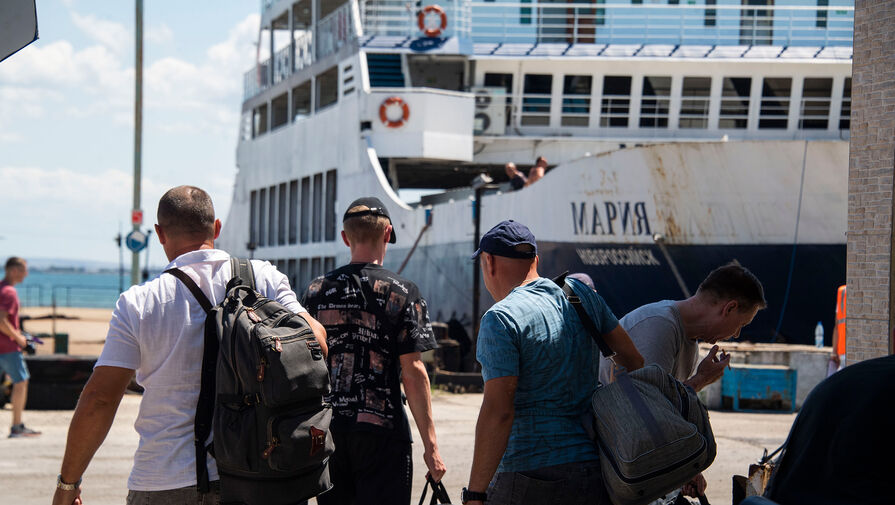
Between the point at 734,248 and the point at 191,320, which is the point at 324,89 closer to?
the point at 734,248

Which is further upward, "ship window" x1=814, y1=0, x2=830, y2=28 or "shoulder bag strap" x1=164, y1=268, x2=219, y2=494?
"ship window" x1=814, y1=0, x2=830, y2=28

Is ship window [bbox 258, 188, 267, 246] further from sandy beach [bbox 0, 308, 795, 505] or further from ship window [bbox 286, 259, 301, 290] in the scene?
sandy beach [bbox 0, 308, 795, 505]

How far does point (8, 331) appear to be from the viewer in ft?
33.0

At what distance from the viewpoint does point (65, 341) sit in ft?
60.5

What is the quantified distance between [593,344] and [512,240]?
0.44 meters

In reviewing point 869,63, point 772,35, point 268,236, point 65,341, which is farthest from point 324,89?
point 869,63

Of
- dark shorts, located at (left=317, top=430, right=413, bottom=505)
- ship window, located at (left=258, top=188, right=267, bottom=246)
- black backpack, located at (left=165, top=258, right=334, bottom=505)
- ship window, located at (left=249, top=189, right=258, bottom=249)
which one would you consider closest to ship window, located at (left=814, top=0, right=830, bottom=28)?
ship window, located at (left=258, top=188, right=267, bottom=246)

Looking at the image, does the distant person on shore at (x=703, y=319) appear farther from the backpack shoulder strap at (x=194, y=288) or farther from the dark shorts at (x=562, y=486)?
the backpack shoulder strap at (x=194, y=288)

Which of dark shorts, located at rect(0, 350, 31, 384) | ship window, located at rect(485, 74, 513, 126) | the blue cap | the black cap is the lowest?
dark shorts, located at rect(0, 350, 31, 384)

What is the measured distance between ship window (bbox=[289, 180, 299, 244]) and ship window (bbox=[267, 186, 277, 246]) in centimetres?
129

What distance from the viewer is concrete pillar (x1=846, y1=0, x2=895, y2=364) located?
6.16m

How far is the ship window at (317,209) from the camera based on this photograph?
29.2 metres

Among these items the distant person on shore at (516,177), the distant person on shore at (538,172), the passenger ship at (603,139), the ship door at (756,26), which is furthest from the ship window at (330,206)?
the ship door at (756,26)

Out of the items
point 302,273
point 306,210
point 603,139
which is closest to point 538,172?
point 603,139
